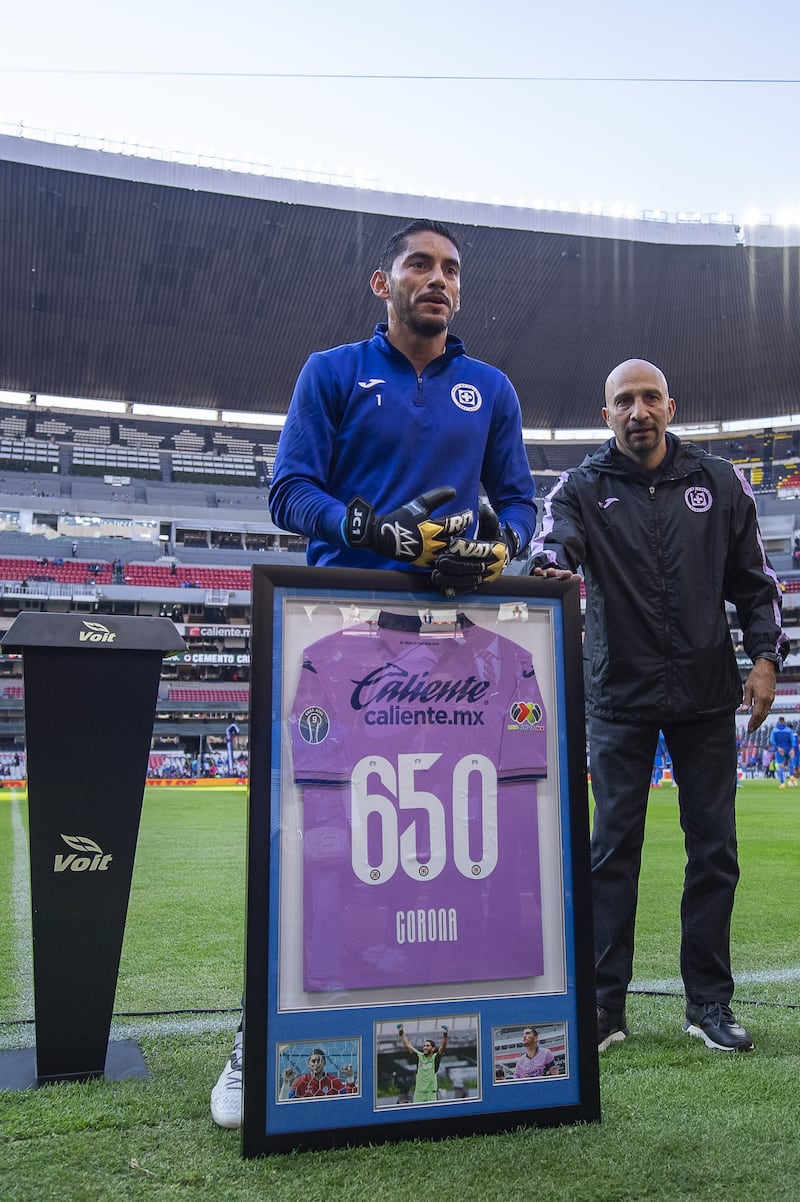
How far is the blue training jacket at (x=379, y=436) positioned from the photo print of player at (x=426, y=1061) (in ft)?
3.24

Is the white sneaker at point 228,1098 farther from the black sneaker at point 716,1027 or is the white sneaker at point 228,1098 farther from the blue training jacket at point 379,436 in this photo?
the black sneaker at point 716,1027

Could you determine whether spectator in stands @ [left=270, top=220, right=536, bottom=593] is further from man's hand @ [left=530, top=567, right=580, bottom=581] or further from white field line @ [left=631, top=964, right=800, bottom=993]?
white field line @ [left=631, top=964, right=800, bottom=993]

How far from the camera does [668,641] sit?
2656mm

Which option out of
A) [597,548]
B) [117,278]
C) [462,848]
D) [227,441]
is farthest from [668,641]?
[227,441]

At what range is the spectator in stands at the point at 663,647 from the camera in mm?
2594

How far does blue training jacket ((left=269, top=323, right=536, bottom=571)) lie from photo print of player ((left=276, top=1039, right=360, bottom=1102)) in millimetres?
1027

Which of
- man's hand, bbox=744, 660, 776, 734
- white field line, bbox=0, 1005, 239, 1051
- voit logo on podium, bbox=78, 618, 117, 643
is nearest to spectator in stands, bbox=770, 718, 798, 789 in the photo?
man's hand, bbox=744, 660, 776, 734

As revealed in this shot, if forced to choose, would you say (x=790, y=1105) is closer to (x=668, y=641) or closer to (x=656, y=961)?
(x=668, y=641)

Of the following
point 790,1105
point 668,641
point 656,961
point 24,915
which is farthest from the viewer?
point 24,915

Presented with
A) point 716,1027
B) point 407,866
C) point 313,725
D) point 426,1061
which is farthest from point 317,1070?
point 716,1027

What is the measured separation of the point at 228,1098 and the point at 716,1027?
1305mm

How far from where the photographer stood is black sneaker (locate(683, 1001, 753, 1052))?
2330mm

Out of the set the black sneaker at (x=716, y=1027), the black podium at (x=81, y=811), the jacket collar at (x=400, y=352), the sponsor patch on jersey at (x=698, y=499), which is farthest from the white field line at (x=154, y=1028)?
the sponsor patch on jersey at (x=698, y=499)

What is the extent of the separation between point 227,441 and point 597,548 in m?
39.9
